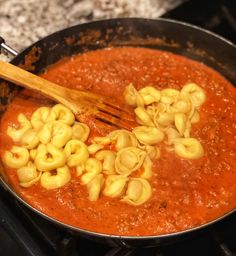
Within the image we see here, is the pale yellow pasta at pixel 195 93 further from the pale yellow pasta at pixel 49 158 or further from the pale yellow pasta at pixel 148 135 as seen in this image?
the pale yellow pasta at pixel 49 158

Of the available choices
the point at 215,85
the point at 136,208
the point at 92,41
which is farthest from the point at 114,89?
the point at 136,208

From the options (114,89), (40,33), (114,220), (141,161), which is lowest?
(114,220)

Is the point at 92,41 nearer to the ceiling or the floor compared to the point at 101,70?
nearer to the ceiling

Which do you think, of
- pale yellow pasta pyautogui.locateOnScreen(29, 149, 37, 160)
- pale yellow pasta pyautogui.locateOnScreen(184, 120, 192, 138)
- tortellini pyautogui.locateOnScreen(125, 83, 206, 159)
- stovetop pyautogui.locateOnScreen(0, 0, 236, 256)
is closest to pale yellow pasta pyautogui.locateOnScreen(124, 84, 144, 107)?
tortellini pyautogui.locateOnScreen(125, 83, 206, 159)

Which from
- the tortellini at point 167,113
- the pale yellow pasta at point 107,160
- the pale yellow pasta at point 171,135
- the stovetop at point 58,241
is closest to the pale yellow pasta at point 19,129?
the stovetop at point 58,241

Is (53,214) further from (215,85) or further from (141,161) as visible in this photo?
(215,85)
